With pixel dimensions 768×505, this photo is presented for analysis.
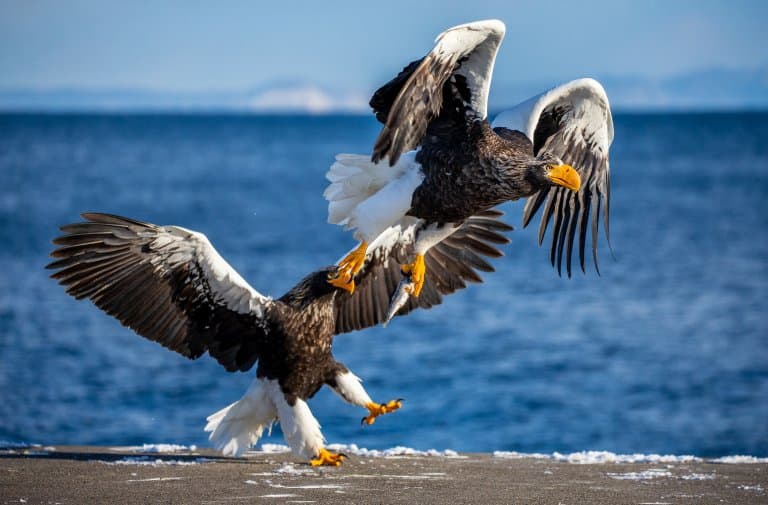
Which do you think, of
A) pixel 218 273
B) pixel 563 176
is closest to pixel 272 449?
pixel 218 273

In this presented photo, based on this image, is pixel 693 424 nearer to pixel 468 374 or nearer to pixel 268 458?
pixel 468 374

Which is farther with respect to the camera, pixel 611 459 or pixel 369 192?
pixel 369 192

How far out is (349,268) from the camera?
278 inches

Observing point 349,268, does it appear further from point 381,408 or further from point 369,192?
point 381,408

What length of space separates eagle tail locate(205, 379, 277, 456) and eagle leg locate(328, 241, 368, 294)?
778mm

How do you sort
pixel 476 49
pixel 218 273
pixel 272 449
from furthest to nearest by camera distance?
pixel 272 449 → pixel 218 273 → pixel 476 49

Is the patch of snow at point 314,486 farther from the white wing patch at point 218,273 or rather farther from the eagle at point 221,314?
the white wing patch at point 218,273

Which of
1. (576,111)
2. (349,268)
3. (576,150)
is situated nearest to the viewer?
(349,268)

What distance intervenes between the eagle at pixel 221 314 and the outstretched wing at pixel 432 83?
1.35 m

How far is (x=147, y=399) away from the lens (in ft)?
45.4

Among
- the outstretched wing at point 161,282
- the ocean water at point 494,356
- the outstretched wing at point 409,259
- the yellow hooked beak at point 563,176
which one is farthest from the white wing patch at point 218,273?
the ocean water at point 494,356

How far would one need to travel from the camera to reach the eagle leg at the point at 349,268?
7008 millimetres

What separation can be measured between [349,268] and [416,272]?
1.37ft

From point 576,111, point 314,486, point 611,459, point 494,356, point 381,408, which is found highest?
point 494,356
